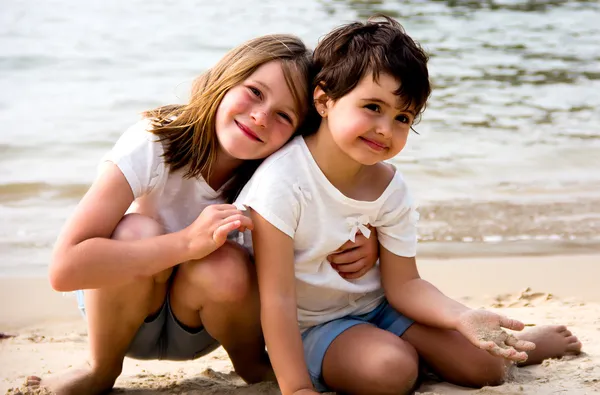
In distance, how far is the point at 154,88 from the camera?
772cm

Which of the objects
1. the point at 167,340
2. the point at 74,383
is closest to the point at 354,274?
the point at 167,340

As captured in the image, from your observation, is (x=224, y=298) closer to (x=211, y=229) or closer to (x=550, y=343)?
(x=211, y=229)

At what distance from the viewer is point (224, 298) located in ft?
7.89

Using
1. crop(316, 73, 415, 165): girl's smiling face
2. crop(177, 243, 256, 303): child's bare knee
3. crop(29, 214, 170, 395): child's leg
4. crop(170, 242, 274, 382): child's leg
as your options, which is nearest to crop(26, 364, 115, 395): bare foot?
crop(29, 214, 170, 395): child's leg

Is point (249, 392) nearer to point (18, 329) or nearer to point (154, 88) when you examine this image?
point (18, 329)

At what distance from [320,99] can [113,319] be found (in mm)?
879

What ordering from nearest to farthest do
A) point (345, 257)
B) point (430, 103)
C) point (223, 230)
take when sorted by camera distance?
point (223, 230)
point (345, 257)
point (430, 103)

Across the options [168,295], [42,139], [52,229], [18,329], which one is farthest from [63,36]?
[168,295]

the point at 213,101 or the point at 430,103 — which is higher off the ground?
the point at 213,101

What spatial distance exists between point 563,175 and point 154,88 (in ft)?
12.6

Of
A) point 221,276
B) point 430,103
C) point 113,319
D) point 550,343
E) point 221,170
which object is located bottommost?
point 430,103

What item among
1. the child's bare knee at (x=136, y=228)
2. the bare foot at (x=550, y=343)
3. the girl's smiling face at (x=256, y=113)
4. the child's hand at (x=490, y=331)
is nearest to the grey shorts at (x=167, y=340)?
the child's bare knee at (x=136, y=228)

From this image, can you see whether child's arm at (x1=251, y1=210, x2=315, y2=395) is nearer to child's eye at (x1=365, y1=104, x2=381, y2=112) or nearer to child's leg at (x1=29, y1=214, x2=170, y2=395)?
child's leg at (x1=29, y1=214, x2=170, y2=395)

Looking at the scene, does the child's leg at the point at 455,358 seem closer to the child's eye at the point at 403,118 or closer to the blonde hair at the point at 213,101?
the child's eye at the point at 403,118
